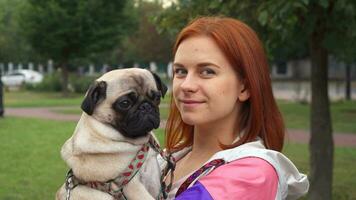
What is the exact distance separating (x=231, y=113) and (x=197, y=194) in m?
0.53

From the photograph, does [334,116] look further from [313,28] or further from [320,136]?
[313,28]

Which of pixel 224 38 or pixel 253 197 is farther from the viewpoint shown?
pixel 224 38

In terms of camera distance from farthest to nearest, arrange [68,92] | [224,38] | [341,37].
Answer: [68,92]
[341,37]
[224,38]

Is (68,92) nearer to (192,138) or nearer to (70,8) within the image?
(70,8)

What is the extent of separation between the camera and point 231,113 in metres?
2.47

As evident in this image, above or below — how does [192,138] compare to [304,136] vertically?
above

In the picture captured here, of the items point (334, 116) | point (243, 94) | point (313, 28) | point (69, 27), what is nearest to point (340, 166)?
point (313, 28)

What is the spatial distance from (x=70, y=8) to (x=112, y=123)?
32384 mm

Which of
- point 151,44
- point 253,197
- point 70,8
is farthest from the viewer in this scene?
point 151,44

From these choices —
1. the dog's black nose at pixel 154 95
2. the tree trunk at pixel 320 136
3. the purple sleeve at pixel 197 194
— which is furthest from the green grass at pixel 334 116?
the purple sleeve at pixel 197 194

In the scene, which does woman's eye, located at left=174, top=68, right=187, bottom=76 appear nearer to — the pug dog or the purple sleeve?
the pug dog

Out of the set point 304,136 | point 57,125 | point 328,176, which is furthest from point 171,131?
point 57,125

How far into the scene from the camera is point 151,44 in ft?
178

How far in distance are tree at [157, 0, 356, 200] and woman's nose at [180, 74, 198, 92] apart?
9.60ft
